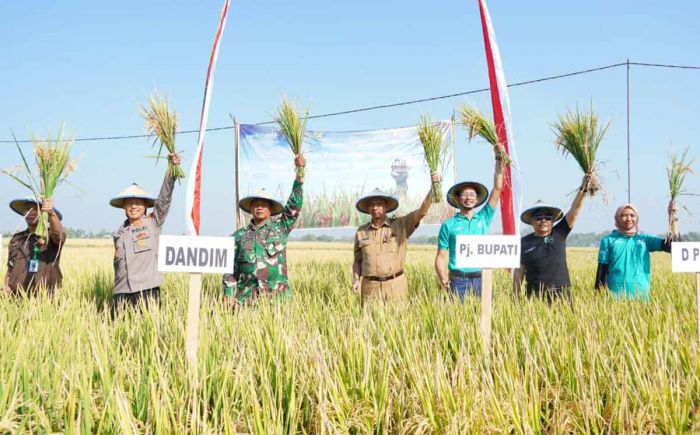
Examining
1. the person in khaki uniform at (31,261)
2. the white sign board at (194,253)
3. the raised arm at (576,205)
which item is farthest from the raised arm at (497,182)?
the person in khaki uniform at (31,261)

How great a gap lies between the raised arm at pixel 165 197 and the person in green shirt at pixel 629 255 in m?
3.72

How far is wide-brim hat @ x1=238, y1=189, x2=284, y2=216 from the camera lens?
436 cm

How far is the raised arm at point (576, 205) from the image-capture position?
4090 mm

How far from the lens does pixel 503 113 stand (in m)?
6.35

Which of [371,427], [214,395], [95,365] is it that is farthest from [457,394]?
[95,365]

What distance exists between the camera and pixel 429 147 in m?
4.49

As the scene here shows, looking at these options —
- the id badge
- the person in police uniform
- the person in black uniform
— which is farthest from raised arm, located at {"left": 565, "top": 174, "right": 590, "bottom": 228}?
the id badge

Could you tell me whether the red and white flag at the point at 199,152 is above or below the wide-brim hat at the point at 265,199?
above

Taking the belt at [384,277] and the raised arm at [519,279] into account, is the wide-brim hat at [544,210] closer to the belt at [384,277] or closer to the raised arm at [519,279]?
the raised arm at [519,279]

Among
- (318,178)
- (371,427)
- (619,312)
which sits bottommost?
(371,427)

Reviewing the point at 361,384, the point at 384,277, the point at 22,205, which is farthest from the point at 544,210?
the point at 22,205

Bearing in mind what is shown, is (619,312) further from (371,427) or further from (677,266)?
(371,427)

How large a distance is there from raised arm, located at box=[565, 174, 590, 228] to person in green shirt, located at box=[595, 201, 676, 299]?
0.47 metres

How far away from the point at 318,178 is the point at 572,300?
570 centimetres
